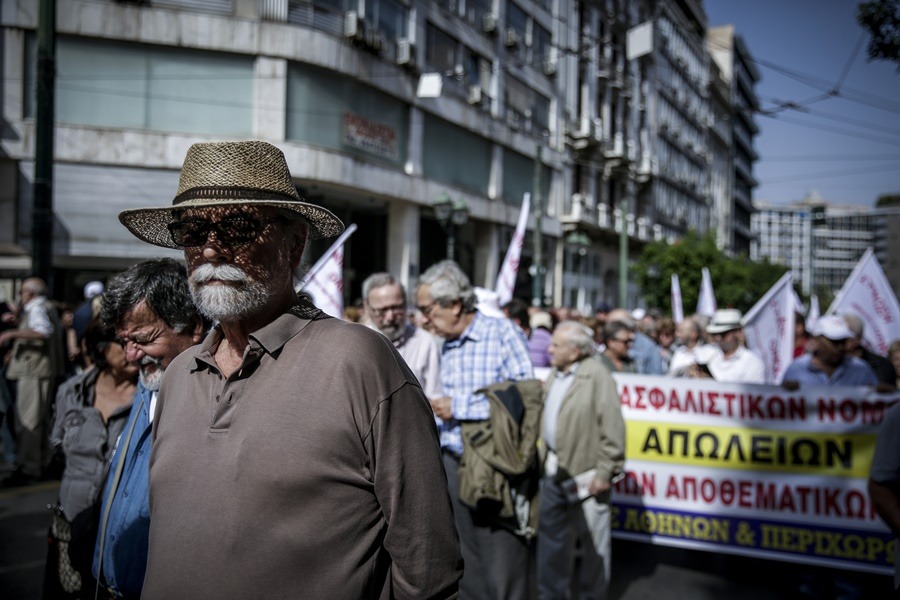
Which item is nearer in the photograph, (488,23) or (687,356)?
(687,356)

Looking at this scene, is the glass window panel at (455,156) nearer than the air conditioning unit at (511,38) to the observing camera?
Yes

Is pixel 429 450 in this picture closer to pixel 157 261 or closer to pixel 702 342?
pixel 157 261

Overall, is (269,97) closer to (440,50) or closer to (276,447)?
(440,50)

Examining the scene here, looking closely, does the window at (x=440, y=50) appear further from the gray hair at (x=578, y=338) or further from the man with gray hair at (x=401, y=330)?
the man with gray hair at (x=401, y=330)

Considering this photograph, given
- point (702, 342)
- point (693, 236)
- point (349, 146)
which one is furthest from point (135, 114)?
point (693, 236)

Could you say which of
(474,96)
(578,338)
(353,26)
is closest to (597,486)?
(578,338)

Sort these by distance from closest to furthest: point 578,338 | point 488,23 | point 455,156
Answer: point 578,338 → point 455,156 → point 488,23

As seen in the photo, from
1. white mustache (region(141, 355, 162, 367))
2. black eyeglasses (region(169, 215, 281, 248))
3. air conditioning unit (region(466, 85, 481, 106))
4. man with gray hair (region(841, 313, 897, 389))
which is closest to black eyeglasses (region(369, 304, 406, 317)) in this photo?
white mustache (region(141, 355, 162, 367))

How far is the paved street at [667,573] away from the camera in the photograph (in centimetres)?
533

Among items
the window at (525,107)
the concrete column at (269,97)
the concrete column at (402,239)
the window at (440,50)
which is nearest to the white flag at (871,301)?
the concrete column at (269,97)

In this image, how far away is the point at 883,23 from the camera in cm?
723

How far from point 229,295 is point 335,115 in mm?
18247

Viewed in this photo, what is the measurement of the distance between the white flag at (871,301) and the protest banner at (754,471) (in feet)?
9.97

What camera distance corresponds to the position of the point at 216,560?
66.2 inches
